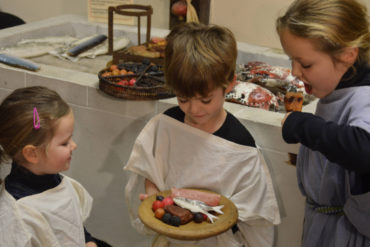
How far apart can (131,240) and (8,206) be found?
3.26 ft

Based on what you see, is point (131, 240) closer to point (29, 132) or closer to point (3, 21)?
point (29, 132)

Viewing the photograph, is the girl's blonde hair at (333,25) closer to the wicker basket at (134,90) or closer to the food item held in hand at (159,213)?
the food item held in hand at (159,213)

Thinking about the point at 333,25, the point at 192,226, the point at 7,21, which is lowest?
the point at 192,226

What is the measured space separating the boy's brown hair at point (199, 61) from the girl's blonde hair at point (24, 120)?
0.35 meters

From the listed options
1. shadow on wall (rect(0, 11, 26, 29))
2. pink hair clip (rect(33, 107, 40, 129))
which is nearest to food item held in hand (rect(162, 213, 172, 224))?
pink hair clip (rect(33, 107, 40, 129))

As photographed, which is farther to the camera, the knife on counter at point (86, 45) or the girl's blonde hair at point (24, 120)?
the knife on counter at point (86, 45)

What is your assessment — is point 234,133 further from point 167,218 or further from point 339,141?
point 339,141

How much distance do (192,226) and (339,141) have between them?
1.68ft

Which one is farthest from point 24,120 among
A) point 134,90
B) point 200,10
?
point 200,10

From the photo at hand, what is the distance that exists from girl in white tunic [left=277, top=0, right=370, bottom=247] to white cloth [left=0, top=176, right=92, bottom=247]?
26.6 inches

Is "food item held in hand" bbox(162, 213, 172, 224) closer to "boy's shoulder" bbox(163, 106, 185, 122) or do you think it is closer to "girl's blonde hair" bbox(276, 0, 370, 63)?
"boy's shoulder" bbox(163, 106, 185, 122)

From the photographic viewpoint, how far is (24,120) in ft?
4.63

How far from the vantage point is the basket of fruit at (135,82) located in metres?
2.07

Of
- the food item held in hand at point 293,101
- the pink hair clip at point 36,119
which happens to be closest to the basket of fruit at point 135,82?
the food item held in hand at point 293,101
